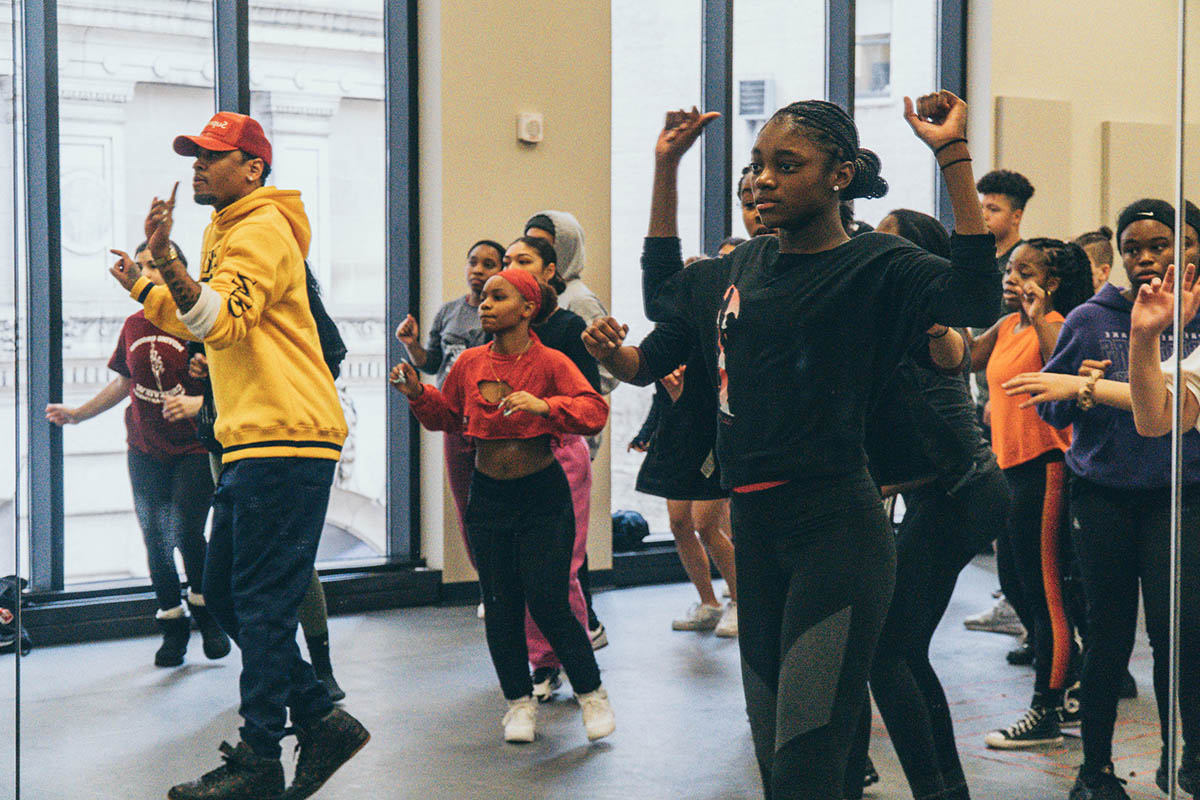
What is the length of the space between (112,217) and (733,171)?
3.08 meters

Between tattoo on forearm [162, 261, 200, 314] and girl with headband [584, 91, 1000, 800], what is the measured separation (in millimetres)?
1172

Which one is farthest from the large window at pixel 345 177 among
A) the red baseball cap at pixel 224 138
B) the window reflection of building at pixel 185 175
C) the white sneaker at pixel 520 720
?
the red baseball cap at pixel 224 138

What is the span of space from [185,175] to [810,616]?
13.2 ft

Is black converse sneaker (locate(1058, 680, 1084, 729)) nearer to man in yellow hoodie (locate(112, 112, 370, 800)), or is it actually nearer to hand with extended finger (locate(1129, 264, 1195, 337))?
hand with extended finger (locate(1129, 264, 1195, 337))

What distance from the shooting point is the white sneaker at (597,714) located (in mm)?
3732

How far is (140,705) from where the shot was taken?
4164 mm

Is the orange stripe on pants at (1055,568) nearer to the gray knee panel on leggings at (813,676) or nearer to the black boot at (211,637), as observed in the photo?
the gray knee panel on leggings at (813,676)

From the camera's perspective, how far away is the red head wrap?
3.87 m

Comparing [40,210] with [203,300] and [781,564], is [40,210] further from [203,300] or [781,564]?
[781,564]

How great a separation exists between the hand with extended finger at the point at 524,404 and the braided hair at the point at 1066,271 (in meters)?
1.43

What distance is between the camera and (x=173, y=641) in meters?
4.73

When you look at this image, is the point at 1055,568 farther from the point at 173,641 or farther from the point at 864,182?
the point at 173,641

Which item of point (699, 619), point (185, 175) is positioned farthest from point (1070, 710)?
point (185, 175)

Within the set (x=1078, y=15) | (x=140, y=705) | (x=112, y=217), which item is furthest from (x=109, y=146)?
(x=1078, y=15)
